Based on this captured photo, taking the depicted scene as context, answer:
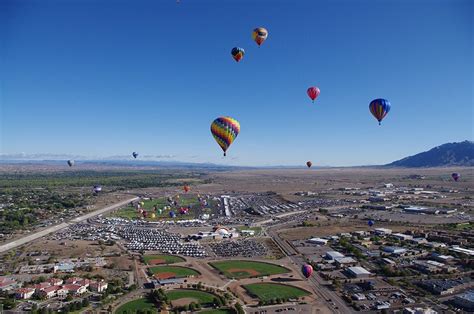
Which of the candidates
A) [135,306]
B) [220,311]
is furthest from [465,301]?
[135,306]

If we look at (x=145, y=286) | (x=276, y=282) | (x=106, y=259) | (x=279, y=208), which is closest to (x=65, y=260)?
(x=106, y=259)

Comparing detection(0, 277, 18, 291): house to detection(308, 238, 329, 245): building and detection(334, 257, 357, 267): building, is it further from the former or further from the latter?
detection(308, 238, 329, 245): building

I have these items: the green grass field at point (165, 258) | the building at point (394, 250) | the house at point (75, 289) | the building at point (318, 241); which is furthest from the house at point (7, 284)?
the building at point (394, 250)

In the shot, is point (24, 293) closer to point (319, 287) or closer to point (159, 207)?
point (319, 287)

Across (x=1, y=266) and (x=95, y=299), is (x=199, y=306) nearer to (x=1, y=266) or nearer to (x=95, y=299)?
(x=95, y=299)

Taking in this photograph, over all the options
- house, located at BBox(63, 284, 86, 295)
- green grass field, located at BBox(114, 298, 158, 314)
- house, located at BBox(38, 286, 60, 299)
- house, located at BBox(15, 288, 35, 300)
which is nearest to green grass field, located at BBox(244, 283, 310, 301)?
green grass field, located at BBox(114, 298, 158, 314)
